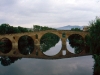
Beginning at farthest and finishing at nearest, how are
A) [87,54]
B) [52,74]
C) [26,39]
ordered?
[26,39]
[87,54]
[52,74]

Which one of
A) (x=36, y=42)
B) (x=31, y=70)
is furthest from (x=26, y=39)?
(x=31, y=70)

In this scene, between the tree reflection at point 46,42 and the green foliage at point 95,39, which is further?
the tree reflection at point 46,42

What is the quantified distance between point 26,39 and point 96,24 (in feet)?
104

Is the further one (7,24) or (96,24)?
(7,24)

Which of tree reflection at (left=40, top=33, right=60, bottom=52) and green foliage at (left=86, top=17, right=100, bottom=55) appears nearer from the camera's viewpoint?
green foliage at (left=86, top=17, right=100, bottom=55)

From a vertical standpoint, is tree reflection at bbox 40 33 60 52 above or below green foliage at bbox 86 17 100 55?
below

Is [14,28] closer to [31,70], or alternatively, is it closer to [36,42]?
[36,42]

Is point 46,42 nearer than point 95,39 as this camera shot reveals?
No

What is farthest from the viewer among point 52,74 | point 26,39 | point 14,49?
point 26,39

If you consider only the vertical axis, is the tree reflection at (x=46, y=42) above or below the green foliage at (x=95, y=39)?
below

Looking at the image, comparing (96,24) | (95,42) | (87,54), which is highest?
(96,24)

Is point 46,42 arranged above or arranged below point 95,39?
below

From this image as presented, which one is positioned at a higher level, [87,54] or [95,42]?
[95,42]

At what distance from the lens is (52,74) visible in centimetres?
2070
